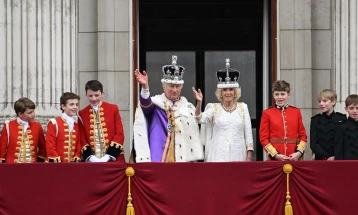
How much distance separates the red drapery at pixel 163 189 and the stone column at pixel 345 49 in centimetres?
370

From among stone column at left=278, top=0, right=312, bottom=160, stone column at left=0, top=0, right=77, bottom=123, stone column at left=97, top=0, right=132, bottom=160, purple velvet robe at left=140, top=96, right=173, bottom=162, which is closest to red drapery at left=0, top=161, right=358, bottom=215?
purple velvet robe at left=140, top=96, right=173, bottom=162

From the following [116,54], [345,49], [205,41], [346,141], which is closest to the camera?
[346,141]

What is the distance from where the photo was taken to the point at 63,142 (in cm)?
1479

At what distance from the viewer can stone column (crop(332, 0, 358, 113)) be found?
57.1 ft

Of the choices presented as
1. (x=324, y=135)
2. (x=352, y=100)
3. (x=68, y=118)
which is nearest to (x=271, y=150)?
(x=324, y=135)

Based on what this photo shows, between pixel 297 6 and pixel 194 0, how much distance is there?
239 centimetres

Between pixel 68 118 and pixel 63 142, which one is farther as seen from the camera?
pixel 68 118

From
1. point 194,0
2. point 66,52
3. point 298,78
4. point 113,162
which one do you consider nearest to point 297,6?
point 298,78

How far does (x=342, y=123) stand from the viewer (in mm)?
14719

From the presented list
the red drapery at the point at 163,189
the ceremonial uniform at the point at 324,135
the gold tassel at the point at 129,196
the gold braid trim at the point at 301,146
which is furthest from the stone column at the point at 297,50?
the gold tassel at the point at 129,196

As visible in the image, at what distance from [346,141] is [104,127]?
3.16 m

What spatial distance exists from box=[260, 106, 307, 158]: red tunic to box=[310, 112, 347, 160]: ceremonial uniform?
0.16 m

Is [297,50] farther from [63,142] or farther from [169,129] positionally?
[63,142]

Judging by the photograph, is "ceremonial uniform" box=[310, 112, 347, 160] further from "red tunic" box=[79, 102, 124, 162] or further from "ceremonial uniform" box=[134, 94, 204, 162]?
"red tunic" box=[79, 102, 124, 162]
